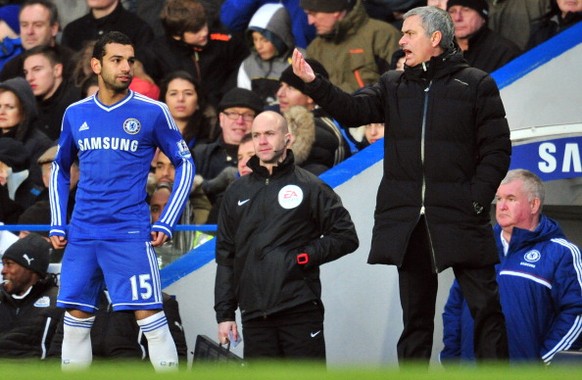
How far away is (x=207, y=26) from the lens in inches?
496

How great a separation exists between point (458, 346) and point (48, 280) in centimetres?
296

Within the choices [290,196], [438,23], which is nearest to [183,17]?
[290,196]

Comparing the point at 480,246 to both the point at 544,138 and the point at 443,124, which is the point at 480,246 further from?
the point at 544,138

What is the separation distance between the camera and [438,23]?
23.5 feet

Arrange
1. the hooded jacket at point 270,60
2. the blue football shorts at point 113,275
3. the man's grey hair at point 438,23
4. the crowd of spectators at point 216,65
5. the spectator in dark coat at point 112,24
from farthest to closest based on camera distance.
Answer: the spectator in dark coat at point 112,24
the hooded jacket at point 270,60
the crowd of spectators at point 216,65
the blue football shorts at point 113,275
the man's grey hair at point 438,23

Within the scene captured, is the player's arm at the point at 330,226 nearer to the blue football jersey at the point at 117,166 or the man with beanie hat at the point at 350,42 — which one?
the blue football jersey at the point at 117,166

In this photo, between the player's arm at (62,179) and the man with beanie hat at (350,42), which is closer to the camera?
the player's arm at (62,179)

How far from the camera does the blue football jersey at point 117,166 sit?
7711 millimetres

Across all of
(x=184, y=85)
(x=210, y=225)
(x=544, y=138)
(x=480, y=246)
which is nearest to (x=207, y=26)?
(x=184, y=85)

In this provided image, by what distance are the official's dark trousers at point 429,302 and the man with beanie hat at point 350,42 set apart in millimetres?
4375

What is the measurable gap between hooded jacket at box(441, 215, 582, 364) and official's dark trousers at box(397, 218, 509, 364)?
886 millimetres

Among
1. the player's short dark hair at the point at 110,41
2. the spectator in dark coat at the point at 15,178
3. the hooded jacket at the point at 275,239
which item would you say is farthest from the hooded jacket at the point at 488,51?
the spectator in dark coat at the point at 15,178

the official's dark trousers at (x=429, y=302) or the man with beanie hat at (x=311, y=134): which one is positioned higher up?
the man with beanie hat at (x=311, y=134)

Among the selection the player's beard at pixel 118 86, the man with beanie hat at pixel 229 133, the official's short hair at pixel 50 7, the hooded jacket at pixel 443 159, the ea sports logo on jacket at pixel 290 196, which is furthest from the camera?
the official's short hair at pixel 50 7
